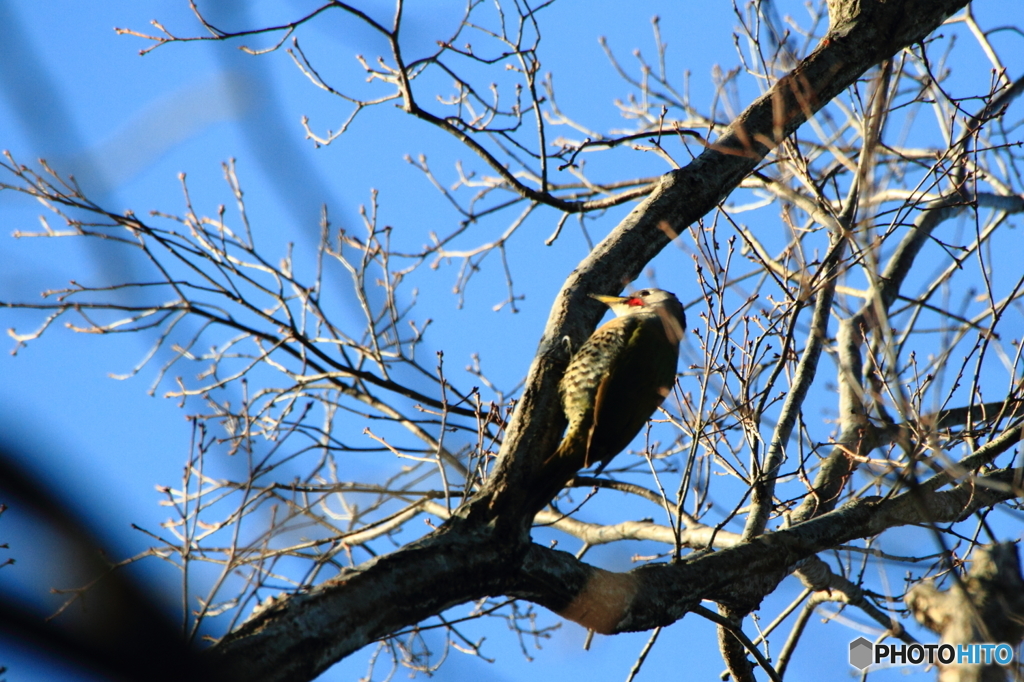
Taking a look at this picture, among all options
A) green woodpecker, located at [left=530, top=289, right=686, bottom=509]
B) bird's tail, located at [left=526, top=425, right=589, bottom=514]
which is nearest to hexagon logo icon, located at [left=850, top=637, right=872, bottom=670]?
green woodpecker, located at [left=530, top=289, right=686, bottom=509]

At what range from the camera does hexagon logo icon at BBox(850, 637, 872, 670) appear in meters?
4.86

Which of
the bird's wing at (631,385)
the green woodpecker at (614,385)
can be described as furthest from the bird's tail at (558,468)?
the bird's wing at (631,385)

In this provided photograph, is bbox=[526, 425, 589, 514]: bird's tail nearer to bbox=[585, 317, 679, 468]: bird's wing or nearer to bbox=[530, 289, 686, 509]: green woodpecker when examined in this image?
bbox=[530, 289, 686, 509]: green woodpecker

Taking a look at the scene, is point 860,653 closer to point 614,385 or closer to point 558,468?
point 614,385

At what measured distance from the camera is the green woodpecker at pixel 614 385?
11.8ft

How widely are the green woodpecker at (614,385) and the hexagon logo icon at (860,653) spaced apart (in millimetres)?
1901

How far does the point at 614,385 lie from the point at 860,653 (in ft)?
7.42

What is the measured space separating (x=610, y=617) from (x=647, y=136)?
271 centimetres

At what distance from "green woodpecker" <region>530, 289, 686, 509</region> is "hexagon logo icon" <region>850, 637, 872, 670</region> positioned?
1901 millimetres

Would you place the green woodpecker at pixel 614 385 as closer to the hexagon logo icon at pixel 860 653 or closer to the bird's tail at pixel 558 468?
the bird's tail at pixel 558 468

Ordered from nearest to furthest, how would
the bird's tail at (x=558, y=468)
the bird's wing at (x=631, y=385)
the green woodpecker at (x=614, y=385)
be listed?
1. the bird's tail at (x=558, y=468)
2. the green woodpecker at (x=614, y=385)
3. the bird's wing at (x=631, y=385)

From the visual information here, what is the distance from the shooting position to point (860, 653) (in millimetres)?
4961

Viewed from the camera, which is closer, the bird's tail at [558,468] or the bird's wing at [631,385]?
the bird's tail at [558,468]

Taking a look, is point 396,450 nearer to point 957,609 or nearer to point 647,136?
point 647,136
